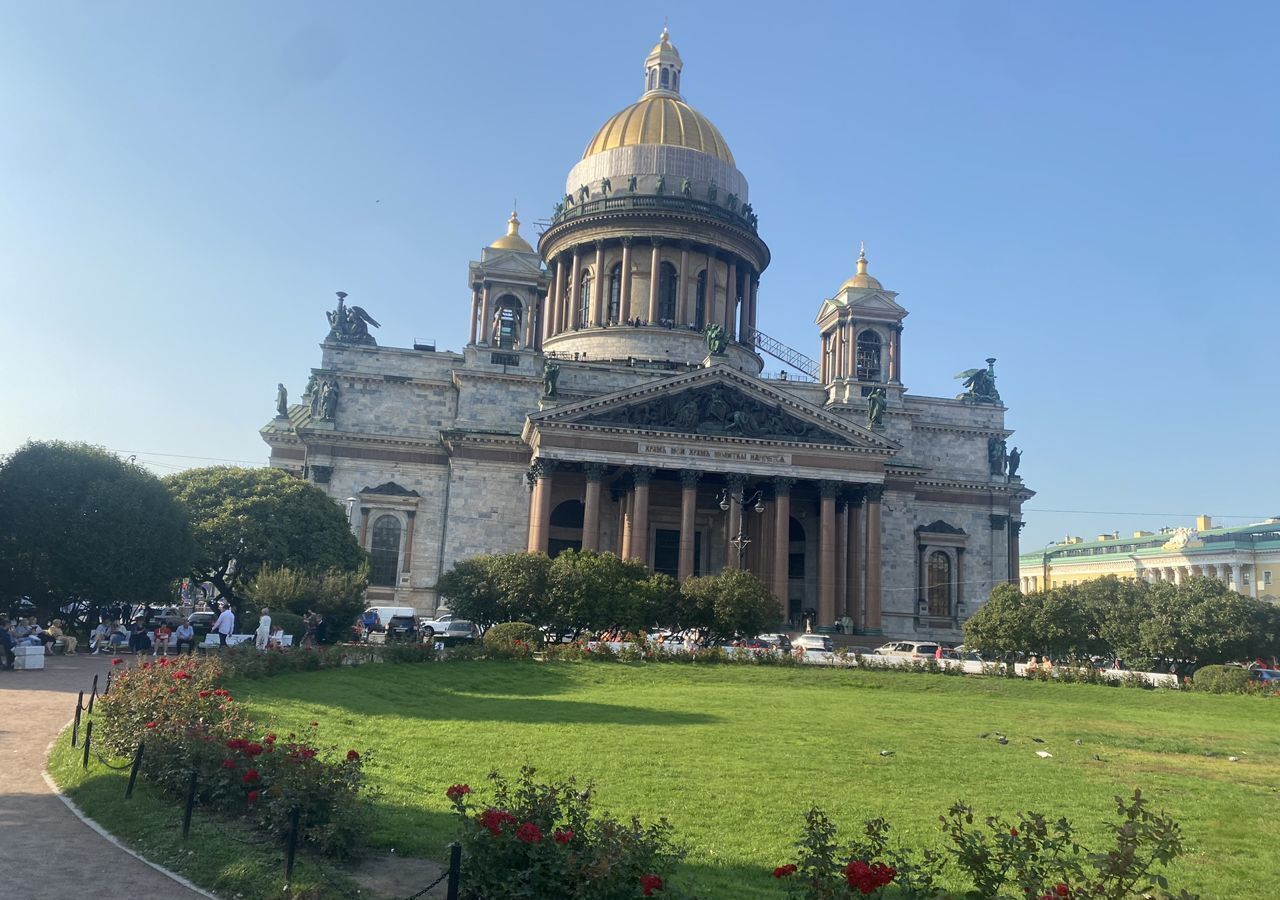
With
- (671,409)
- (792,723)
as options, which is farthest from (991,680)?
(671,409)

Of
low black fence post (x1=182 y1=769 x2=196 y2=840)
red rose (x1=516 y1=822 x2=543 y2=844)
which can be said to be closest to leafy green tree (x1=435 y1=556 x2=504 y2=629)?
low black fence post (x1=182 y1=769 x2=196 y2=840)

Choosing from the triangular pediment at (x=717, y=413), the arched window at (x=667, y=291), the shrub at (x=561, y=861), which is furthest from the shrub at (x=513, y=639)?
the arched window at (x=667, y=291)

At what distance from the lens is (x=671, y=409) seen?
160ft

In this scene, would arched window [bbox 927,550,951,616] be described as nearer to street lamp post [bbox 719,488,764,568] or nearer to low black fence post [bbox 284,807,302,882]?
street lamp post [bbox 719,488,764,568]

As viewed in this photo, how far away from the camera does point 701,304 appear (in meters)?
63.8

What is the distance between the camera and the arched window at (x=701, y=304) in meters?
63.2

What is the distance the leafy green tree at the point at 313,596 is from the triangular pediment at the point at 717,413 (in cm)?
1513

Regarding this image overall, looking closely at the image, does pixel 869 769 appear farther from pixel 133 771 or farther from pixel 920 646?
pixel 920 646

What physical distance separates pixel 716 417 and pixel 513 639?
20.0 metres

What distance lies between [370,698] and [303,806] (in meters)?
12.3

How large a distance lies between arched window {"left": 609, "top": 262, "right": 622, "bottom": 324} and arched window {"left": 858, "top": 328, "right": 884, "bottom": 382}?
14843 mm

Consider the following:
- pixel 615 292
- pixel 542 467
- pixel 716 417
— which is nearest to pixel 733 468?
pixel 716 417

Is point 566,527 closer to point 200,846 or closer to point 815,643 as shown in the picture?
point 815,643

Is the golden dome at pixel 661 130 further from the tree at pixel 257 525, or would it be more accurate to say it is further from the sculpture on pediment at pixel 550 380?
the tree at pixel 257 525
